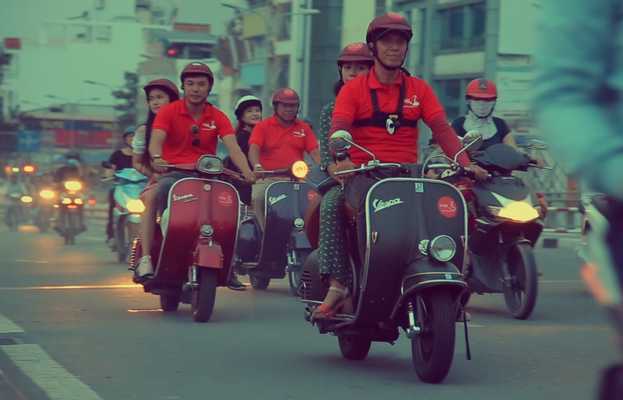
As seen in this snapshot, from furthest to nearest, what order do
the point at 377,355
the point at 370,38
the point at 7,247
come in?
1. the point at 7,247
2. the point at 377,355
3. the point at 370,38

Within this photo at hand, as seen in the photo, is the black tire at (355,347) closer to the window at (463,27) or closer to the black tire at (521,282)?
the black tire at (521,282)

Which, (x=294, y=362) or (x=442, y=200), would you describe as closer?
(x=442, y=200)

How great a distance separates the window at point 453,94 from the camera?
39.2 metres

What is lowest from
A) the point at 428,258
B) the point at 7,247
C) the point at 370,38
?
the point at 7,247

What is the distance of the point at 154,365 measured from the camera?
705 centimetres

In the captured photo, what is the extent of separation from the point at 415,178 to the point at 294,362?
1.27 metres

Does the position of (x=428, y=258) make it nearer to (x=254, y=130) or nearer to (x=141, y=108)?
(x=254, y=130)

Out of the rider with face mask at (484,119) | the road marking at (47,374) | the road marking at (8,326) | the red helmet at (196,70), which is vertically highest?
the red helmet at (196,70)

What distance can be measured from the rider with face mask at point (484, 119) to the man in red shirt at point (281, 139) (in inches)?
74.1

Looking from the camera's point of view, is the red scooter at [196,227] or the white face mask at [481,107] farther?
the white face mask at [481,107]

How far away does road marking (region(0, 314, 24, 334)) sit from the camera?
27.5 ft

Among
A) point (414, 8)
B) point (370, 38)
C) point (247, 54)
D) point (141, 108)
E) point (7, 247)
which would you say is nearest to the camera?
point (370, 38)

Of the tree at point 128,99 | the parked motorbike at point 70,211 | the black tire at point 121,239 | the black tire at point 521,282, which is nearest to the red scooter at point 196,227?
the black tire at point 521,282

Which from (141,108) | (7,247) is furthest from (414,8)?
(141,108)
